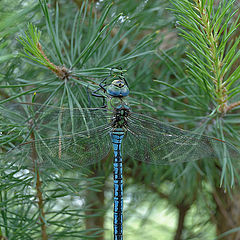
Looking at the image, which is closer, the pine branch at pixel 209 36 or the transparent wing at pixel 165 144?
the pine branch at pixel 209 36

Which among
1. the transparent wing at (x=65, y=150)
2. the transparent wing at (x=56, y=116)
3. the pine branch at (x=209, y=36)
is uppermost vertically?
the pine branch at (x=209, y=36)

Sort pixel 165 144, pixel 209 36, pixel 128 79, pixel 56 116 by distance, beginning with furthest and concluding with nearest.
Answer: pixel 128 79
pixel 165 144
pixel 56 116
pixel 209 36

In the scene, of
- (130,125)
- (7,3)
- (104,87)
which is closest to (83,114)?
(104,87)

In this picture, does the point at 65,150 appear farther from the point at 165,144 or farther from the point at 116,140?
the point at 165,144

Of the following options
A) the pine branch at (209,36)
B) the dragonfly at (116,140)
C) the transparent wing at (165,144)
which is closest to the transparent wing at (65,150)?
the dragonfly at (116,140)

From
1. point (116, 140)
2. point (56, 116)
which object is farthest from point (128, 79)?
point (56, 116)

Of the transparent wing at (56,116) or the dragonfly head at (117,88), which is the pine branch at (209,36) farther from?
the transparent wing at (56,116)

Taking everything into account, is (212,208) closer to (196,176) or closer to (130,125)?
(196,176)

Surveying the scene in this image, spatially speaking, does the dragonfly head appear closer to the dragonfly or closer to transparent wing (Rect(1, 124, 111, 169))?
the dragonfly

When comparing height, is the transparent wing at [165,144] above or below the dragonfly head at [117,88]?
below
